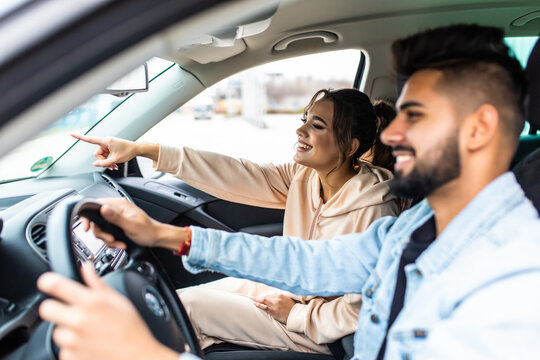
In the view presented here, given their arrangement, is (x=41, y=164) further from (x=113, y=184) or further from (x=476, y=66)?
(x=476, y=66)

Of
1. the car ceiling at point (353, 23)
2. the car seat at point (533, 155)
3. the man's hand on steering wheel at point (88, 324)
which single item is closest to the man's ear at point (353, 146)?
the car ceiling at point (353, 23)

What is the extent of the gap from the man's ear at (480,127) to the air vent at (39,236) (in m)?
1.20

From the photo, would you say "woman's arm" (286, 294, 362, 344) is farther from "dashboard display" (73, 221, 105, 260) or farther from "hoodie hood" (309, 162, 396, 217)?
"dashboard display" (73, 221, 105, 260)

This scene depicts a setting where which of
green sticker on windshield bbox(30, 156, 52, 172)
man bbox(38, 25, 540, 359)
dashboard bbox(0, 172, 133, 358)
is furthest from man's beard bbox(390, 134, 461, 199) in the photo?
green sticker on windshield bbox(30, 156, 52, 172)

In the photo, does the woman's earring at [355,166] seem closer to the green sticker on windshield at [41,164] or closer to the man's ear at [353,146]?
the man's ear at [353,146]

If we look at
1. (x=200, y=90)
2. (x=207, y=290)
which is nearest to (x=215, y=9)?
(x=207, y=290)

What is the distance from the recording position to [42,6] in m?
0.61

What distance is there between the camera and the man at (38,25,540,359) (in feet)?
2.35

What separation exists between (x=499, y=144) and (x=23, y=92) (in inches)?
34.6

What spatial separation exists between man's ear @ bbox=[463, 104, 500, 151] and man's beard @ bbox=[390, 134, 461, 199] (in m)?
0.03

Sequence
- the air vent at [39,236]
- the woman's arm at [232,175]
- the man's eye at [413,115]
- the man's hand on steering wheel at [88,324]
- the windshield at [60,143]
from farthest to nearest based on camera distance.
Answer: the woman's arm at [232,175] < the windshield at [60,143] < the air vent at [39,236] < the man's eye at [413,115] < the man's hand on steering wheel at [88,324]

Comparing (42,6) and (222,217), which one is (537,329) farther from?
(222,217)

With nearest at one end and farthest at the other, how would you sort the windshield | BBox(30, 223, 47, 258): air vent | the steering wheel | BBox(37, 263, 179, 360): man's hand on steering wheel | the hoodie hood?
BBox(37, 263, 179, 360): man's hand on steering wheel, the steering wheel, BBox(30, 223, 47, 258): air vent, the hoodie hood, the windshield

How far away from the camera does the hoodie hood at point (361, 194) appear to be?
1798mm
